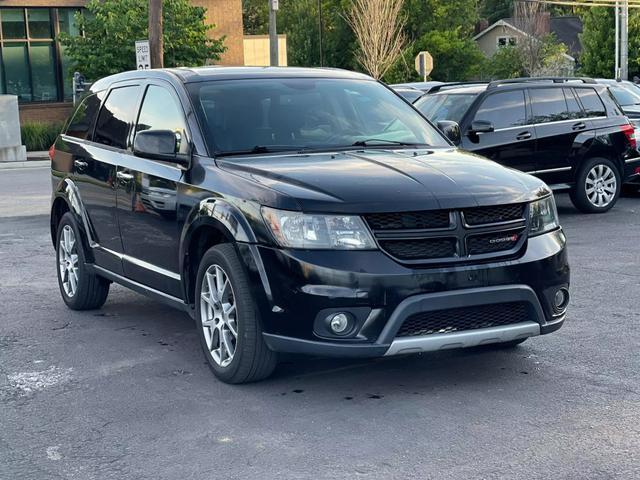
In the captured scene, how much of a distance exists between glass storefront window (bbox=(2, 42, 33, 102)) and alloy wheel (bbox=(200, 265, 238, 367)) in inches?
1251

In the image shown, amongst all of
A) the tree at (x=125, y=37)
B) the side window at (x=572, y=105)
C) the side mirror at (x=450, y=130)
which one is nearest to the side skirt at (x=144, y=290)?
the side mirror at (x=450, y=130)

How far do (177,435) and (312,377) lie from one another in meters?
1.22

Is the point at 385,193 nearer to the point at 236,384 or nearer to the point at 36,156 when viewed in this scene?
the point at 236,384

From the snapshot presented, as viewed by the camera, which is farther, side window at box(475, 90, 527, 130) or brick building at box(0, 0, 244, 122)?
brick building at box(0, 0, 244, 122)

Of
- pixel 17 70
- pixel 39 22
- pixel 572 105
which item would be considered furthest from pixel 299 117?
pixel 39 22

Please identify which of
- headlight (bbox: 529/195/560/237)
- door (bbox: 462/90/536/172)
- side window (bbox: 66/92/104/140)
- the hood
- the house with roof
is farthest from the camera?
the house with roof

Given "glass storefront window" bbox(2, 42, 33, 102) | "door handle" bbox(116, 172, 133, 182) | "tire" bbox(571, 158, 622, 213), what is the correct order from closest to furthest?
"door handle" bbox(116, 172, 133, 182) < "tire" bbox(571, 158, 622, 213) < "glass storefront window" bbox(2, 42, 33, 102)

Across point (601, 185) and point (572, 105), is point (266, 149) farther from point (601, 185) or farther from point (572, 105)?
point (601, 185)

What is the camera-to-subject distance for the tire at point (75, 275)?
27.1ft

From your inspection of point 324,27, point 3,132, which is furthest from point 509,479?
point 324,27

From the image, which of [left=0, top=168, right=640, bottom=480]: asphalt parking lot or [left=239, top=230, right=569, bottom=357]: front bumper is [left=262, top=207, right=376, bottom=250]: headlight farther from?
[left=0, top=168, right=640, bottom=480]: asphalt parking lot

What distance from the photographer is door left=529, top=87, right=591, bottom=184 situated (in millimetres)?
13859

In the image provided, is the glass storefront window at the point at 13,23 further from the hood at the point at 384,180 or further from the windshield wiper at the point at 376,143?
the hood at the point at 384,180

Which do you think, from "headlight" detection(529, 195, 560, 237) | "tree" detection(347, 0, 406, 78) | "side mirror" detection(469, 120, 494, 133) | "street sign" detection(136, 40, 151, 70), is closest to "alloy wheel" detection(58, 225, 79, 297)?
"headlight" detection(529, 195, 560, 237)
